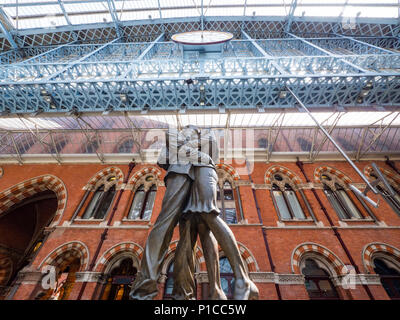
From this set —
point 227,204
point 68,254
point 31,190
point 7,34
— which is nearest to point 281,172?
point 227,204

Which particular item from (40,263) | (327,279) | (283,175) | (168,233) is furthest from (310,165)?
(40,263)

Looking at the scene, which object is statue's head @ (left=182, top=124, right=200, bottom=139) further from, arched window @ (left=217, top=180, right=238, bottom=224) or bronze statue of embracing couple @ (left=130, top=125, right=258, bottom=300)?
arched window @ (left=217, top=180, right=238, bottom=224)

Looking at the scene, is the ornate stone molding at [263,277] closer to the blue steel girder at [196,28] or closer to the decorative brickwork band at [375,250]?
the decorative brickwork band at [375,250]

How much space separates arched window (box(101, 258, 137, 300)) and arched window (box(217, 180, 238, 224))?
503 cm

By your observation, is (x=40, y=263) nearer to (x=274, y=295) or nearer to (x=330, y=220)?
(x=274, y=295)

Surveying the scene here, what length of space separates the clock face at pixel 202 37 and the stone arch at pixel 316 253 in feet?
43.1

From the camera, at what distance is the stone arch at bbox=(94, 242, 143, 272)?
312 inches

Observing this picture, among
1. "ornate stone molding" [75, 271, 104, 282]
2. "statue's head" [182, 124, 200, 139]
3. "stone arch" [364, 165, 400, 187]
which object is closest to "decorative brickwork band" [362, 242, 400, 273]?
"stone arch" [364, 165, 400, 187]

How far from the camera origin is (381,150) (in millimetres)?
11406

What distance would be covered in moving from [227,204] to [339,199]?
633 centimetres

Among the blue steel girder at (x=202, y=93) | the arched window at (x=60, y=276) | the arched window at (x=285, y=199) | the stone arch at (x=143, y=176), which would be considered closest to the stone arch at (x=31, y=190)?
the arched window at (x=60, y=276)

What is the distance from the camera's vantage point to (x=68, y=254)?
860 centimetres

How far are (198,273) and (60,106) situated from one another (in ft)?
32.5

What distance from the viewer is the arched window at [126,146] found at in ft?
40.8
